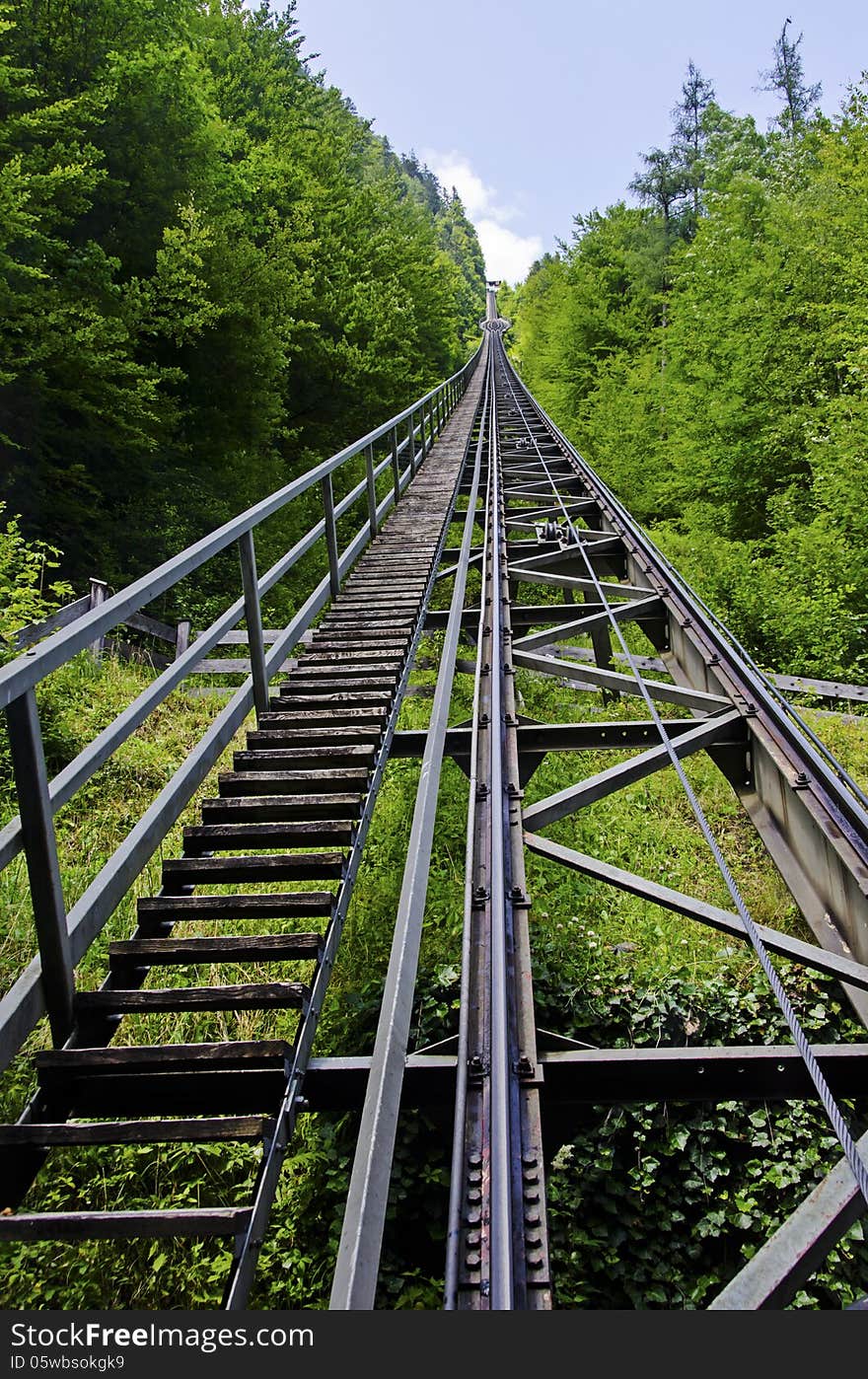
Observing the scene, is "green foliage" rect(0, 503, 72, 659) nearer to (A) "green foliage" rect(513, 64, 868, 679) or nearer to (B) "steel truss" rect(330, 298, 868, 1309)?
(B) "steel truss" rect(330, 298, 868, 1309)

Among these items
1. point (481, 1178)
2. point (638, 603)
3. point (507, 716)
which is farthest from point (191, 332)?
point (481, 1178)

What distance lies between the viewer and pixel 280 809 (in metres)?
3.42

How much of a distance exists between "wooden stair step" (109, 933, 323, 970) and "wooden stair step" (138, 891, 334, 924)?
0.46ft

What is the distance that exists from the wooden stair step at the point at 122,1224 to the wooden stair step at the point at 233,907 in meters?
1.02

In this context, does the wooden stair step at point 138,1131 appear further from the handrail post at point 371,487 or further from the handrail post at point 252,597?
the handrail post at point 371,487

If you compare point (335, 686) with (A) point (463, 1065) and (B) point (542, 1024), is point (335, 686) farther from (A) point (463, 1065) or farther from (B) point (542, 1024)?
(A) point (463, 1065)

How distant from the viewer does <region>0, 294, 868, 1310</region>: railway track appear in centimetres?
168

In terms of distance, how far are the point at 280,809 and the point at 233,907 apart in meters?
0.70

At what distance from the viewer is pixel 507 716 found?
4.14m

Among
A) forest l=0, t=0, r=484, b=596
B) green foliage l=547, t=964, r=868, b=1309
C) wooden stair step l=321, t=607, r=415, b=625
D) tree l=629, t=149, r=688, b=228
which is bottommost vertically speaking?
green foliage l=547, t=964, r=868, b=1309

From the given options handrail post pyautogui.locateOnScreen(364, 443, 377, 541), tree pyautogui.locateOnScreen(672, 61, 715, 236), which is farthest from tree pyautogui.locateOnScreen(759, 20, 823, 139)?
handrail post pyautogui.locateOnScreen(364, 443, 377, 541)

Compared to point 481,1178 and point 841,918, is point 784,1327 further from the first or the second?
point 841,918

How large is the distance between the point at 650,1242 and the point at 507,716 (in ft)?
7.70

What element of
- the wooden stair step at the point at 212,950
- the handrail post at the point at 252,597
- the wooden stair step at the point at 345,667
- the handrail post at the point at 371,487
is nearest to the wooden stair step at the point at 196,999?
the wooden stair step at the point at 212,950
